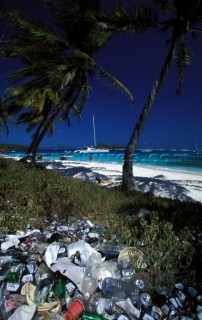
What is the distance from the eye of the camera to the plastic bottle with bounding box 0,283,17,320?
6.88ft

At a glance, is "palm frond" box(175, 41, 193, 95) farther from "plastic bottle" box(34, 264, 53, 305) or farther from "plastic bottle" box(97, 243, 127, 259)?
"plastic bottle" box(34, 264, 53, 305)

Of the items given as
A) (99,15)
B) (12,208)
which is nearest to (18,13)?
(99,15)

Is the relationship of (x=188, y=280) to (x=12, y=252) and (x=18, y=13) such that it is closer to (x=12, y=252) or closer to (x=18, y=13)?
(x=12, y=252)

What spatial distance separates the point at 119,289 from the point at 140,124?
6161 mm

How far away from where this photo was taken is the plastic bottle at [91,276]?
2398 millimetres

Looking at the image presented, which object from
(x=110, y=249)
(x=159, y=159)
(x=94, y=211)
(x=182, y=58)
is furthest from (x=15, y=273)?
(x=159, y=159)

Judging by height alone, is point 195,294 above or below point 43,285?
below

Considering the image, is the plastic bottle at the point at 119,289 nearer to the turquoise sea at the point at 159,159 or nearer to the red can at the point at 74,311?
the red can at the point at 74,311

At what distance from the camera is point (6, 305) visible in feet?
6.99

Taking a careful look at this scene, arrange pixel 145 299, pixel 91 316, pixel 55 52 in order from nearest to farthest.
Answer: pixel 91 316 < pixel 145 299 < pixel 55 52

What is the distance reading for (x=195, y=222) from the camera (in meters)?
4.42

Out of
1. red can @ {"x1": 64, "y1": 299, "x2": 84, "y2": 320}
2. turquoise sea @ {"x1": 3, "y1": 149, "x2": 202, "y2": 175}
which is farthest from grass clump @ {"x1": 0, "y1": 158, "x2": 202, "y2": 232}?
turquoise sea @ {"x1": 3, "y1": 149, "x2": 202, "y2": 175}

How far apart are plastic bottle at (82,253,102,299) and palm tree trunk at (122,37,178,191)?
5.10 m

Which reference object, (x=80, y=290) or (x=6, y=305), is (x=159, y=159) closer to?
(x=80, y=290)
